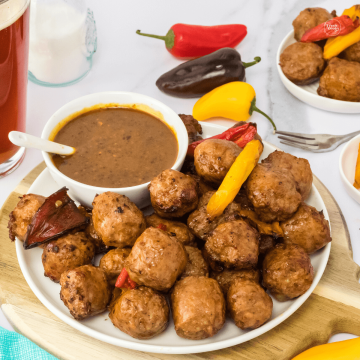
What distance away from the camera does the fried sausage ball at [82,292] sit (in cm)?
241

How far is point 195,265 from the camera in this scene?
105 inches

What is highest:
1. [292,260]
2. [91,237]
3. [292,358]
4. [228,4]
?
[228,4]

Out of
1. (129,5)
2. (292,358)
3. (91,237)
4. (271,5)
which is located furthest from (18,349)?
(271,5)

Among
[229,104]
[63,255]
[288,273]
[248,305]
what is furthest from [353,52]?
[63,255]

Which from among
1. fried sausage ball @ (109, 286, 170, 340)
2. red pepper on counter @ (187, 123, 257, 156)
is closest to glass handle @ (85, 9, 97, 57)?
red pepper on counter @ (187, 123, 257, 156)

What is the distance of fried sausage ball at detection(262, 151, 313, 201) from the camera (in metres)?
3.01

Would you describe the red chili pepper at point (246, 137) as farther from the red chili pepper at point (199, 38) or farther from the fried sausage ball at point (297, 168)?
the red chili pepper at point (199, 38)

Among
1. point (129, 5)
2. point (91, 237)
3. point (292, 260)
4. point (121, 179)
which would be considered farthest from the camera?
point (129, 5)

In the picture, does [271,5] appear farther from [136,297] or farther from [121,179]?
[136,297]

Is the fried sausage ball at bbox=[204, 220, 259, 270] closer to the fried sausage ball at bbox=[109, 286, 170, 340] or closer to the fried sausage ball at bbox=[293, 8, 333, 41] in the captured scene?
the fried sausage ball at bbox=[109, 286, 170, 340]

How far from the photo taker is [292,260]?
2584 mm

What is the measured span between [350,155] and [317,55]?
1060mm

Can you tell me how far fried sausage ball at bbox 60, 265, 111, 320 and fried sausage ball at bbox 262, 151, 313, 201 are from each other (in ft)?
4.27

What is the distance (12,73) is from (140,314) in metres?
2.03
